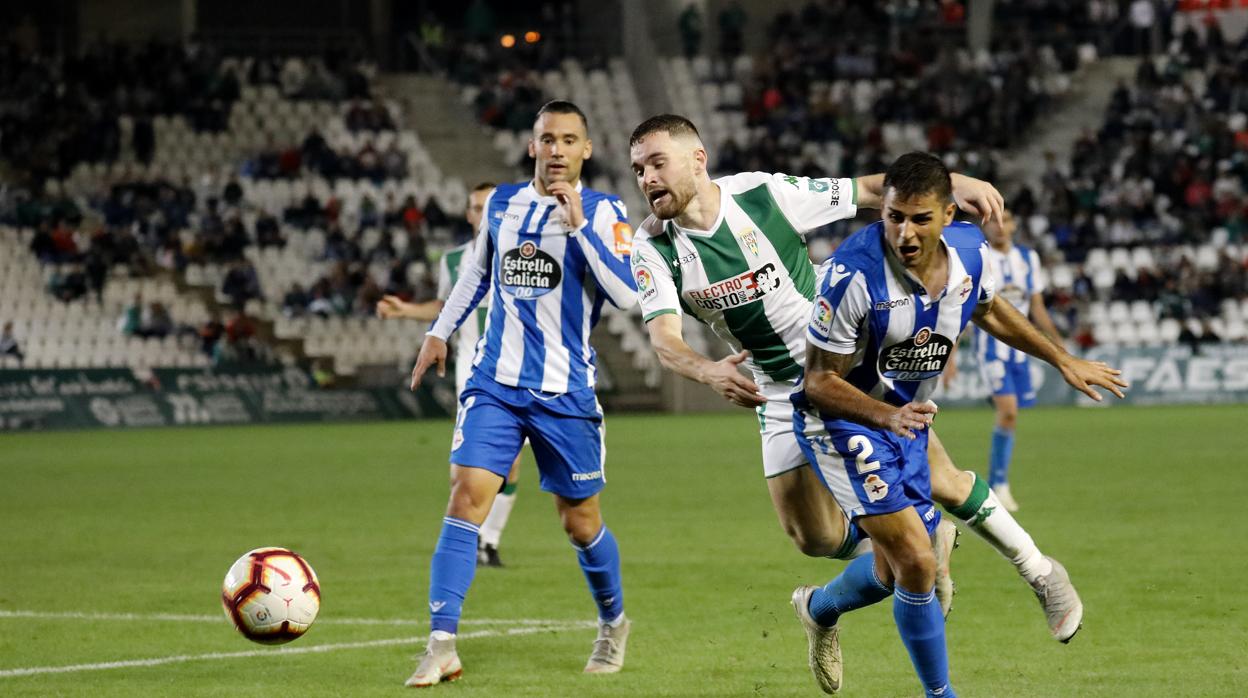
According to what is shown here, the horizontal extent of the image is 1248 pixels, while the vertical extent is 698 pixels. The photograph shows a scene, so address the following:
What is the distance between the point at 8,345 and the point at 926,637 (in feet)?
88.0

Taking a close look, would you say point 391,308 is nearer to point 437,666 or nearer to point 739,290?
point 437,666

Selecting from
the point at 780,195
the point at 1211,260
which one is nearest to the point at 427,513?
the point at 780,195

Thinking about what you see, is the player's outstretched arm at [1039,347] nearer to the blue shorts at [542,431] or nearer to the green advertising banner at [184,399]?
the blue shorts at [542,431]

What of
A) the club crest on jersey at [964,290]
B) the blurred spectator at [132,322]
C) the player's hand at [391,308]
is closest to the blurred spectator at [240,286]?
the blurred spectator at [132,322]

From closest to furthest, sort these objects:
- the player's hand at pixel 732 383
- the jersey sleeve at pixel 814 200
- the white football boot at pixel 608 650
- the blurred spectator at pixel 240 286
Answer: the player's hand at pixel 732 383
the jersey sleeve at pixel 814 200
the white football boot at pixel 608 650
the blurred spectator at pixel 240 286

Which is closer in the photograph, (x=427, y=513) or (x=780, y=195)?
(x=780, y=195)

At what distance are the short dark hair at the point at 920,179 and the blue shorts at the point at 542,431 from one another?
2.44m

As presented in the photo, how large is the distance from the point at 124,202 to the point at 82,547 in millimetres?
21884

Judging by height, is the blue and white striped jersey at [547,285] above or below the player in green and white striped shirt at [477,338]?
above

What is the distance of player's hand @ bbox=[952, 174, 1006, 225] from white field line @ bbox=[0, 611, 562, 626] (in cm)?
365

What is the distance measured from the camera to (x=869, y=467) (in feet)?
20.2

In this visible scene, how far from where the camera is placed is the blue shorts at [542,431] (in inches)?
307

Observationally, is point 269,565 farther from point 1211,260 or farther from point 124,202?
point 1211,260

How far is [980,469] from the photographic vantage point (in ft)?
58.4
